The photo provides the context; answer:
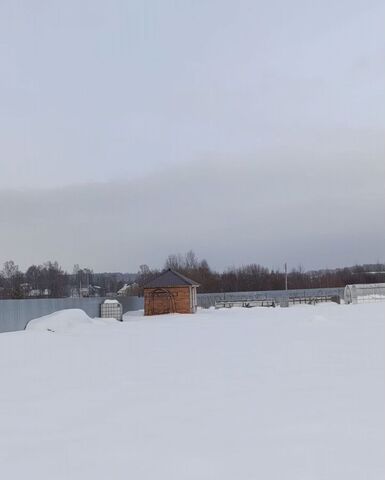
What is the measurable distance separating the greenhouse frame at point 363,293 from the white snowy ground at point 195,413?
21525 mm

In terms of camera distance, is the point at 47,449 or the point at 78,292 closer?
the point at 47,449

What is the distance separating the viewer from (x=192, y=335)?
14242 mm

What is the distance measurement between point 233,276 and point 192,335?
60660mm

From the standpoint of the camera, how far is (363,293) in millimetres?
32062

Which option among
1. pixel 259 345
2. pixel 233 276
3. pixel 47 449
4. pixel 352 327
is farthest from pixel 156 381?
pixel 233 276

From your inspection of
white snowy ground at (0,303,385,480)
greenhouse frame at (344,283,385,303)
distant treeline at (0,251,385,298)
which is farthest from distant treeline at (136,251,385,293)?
white snowy ground at (0,303,385,480)

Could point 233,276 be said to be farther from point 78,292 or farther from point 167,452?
point 167,452

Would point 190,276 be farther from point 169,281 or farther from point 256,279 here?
point 169,281

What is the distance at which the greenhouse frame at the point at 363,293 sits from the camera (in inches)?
1244

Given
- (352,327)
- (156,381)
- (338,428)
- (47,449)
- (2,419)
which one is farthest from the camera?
(352,327)

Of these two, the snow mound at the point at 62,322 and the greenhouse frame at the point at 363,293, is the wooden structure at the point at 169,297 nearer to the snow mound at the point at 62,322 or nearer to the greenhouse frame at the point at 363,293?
the snow mound at the point at 62,322

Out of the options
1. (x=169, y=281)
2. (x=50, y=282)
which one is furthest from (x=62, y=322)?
(x=50, y=282)

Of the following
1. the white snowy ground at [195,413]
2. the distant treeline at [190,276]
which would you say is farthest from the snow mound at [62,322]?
the distant treeline at [190,276]

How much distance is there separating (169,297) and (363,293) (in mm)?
12951
